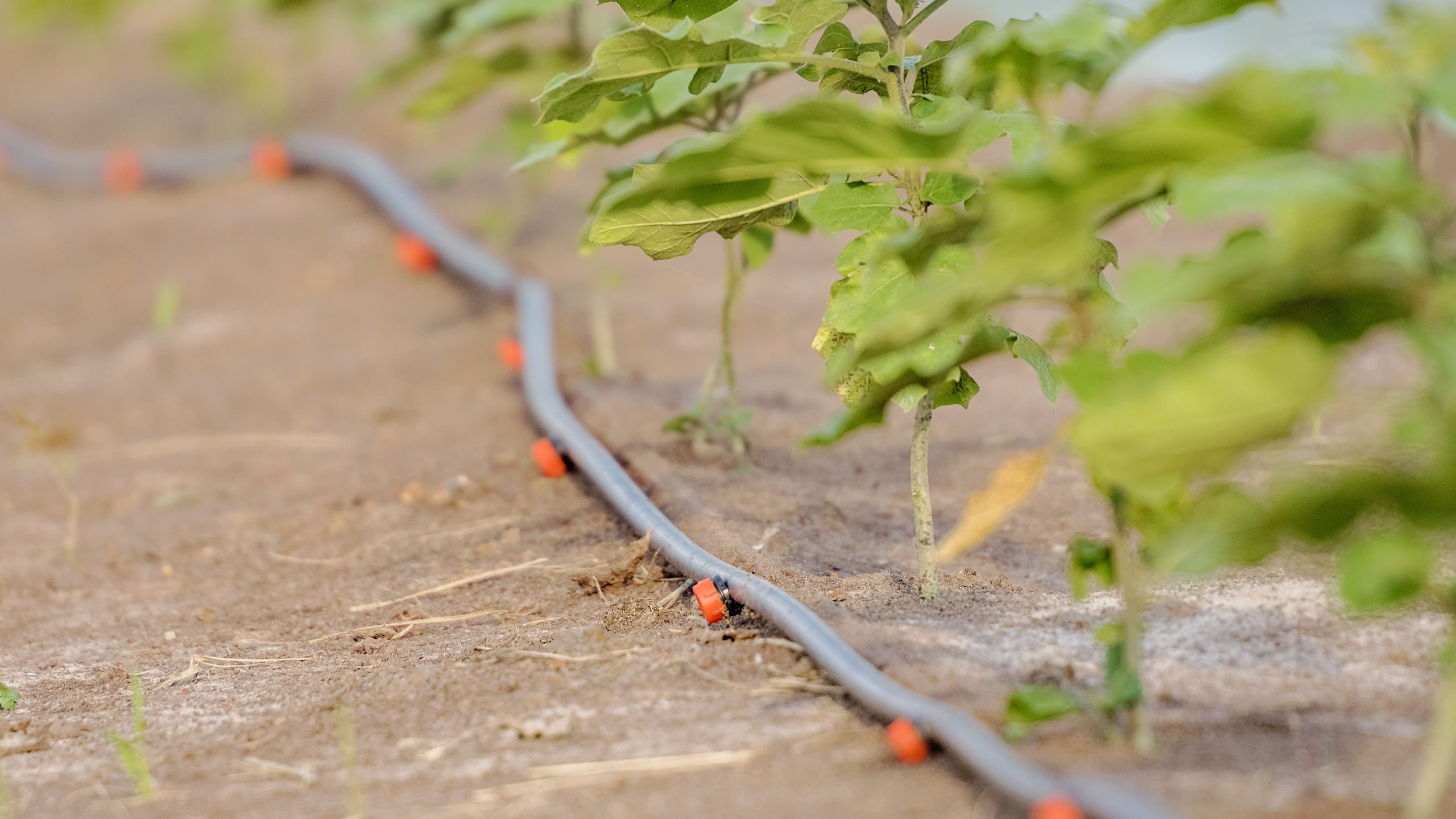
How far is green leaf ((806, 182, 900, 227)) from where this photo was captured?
70.9 inches

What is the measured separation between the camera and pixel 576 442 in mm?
2742

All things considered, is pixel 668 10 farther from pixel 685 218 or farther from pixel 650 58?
pixel 685 218

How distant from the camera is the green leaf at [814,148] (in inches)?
53.4

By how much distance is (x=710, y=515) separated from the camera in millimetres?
2291

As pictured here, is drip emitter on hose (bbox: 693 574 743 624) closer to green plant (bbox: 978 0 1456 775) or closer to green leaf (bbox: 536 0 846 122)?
green leaf (bbox: 536 0 846 122)

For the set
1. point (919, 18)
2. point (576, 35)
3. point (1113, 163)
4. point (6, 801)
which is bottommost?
point (6, 801)

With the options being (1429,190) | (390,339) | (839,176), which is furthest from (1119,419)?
(390,339)

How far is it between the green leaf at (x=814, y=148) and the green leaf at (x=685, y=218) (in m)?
0.32

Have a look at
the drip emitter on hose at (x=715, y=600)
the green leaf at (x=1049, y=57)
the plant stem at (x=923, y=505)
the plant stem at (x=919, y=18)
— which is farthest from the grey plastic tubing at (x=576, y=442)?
the plant stem at (x=919, y=18)

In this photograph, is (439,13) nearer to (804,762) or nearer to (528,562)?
(528,562)

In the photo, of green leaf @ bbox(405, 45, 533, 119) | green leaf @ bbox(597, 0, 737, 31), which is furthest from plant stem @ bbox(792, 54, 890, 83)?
green leaf @ bbox(405, 45, 533, 119)

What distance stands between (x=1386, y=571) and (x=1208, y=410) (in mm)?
200

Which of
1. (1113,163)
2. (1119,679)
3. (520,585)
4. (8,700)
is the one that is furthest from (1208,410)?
(8,700)

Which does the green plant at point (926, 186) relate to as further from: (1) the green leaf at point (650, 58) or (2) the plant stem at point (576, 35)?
(2) the plant stem at point (576, 35)
